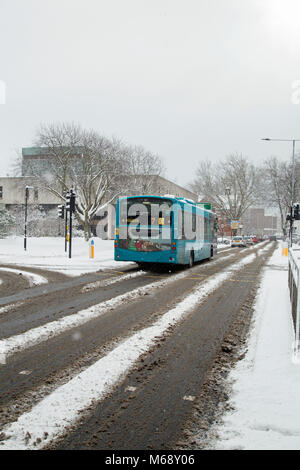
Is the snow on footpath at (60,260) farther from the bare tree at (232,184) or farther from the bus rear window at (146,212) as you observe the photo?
the bare tree at (232,184)

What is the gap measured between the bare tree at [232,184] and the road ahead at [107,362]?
56595 mm

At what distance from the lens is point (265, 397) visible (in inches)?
133

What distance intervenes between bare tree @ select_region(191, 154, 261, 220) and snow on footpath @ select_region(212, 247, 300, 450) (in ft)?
193

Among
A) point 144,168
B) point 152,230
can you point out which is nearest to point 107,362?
point 152,230

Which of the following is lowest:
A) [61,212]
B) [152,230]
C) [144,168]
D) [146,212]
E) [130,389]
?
[130,389]

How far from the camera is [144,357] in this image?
449 centimetres

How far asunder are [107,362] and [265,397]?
1.92 m

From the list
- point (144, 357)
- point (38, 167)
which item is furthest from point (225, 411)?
point (38, 167)

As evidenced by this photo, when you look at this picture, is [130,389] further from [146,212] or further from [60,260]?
[60,260]

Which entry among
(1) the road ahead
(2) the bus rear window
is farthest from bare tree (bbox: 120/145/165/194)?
(1) the road ahead

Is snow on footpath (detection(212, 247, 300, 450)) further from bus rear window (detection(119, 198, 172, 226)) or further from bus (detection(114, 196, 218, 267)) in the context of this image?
bus rear window (detection(119, 198, 172, 226))

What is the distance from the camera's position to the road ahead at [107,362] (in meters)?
2.80

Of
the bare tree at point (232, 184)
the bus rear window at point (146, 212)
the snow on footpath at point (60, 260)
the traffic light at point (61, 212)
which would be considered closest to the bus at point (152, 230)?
the bus rear window at point (146, 212)

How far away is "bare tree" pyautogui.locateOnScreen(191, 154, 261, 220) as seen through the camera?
62844 millimetres
